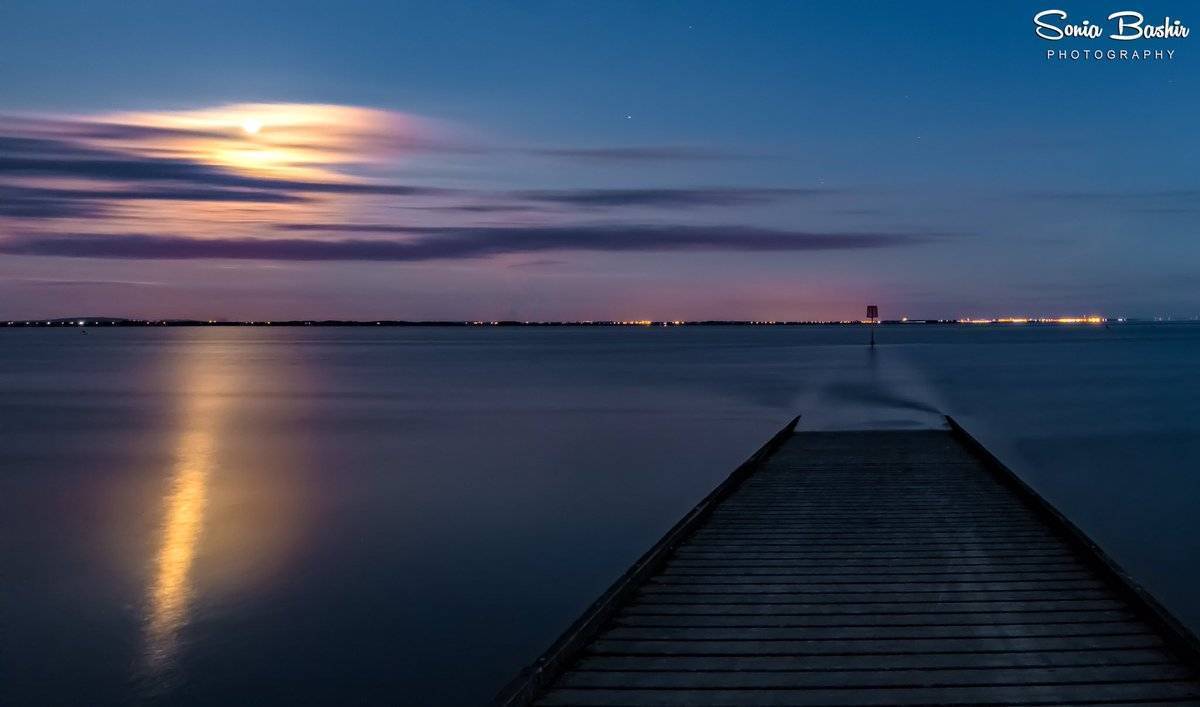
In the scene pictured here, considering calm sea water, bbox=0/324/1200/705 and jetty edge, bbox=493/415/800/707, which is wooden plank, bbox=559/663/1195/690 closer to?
jetty edge, bbox=493/415/800/707

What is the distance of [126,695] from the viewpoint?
23.8ft

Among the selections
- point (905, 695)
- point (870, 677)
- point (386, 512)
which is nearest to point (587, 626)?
point (870, 677)

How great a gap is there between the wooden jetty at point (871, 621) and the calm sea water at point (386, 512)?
75.6 inches

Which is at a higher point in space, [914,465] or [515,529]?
[914,465]

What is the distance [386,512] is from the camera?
13.9 meters

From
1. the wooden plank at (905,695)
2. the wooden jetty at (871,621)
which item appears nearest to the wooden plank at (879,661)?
the wooden jetty at (871,621)

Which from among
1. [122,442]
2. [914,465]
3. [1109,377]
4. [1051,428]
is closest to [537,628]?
[914,465]

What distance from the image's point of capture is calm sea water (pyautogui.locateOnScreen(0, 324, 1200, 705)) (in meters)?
7.97

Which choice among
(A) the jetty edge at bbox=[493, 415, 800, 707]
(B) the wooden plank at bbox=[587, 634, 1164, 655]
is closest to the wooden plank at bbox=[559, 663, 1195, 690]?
(A) the jetty edge at bbox=[493, 415, 800, 707]

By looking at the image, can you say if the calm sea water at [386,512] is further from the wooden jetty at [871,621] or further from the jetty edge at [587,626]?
the wooden jetty at [871,621]

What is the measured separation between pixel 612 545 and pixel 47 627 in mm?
6242

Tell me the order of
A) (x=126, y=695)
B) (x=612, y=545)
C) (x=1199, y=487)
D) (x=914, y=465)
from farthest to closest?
1. (x=1199, y=487)
2. (x=914, y=465)
3. (x=612, y=545)
4. (x=126, y=695)

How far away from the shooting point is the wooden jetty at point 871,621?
495cm

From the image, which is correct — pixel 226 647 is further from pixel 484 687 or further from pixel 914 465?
pixel 914 465
